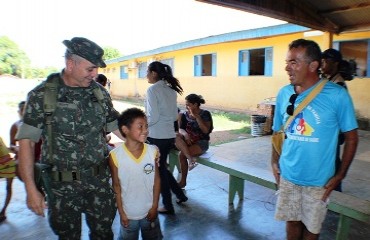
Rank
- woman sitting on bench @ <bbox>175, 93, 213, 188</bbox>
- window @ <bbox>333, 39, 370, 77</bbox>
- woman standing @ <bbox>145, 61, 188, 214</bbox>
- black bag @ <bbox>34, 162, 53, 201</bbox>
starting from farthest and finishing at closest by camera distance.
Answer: window @ <bbox>333, 39, 370, 77</bbox> → woman sitting on bench @ <bbox>175, 93, 213, 188</bbox> → woman standing @ <bbox>145, 61, 188, 214</bbox> → black bag @ <bbox>34, 162, 53, 201</bbox>

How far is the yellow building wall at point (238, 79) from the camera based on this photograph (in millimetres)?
8500

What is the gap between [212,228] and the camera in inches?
128

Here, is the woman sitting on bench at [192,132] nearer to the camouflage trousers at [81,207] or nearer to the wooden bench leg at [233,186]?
the wooden bench leg at [233,186]

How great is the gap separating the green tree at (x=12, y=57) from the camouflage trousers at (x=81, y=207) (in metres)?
45.8

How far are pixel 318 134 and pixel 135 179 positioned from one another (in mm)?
1326

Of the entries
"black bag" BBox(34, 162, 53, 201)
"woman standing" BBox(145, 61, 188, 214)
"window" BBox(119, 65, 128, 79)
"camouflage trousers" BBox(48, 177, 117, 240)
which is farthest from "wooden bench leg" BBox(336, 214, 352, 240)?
"window" BBox(119, 65, 128, 79)

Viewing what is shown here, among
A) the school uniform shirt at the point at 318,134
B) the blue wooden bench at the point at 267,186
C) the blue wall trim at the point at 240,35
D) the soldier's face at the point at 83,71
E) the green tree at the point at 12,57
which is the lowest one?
the blue wooden bench at the point at 267,186

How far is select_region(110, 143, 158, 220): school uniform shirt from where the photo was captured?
2.24m

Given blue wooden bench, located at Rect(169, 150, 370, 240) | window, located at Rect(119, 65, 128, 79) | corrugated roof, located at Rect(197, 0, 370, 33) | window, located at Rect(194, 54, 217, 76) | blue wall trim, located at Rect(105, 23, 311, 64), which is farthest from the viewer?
window, located at Rect(119, 65, 128, 79)


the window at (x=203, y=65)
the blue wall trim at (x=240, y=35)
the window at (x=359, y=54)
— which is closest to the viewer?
the window at (x=359, y=54)

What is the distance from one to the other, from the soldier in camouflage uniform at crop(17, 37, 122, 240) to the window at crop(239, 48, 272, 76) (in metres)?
10.1

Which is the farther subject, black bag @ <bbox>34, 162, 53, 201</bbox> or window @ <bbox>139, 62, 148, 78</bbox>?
window @ <bbox>139, 62, 148, 78</bbox>

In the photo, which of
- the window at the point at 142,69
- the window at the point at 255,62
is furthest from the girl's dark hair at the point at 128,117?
the window at the point at 142,69

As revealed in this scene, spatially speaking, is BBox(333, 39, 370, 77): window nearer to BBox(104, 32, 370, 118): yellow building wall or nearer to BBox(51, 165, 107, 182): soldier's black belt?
BBox(104, 32, 370, 118): yellow building wall
